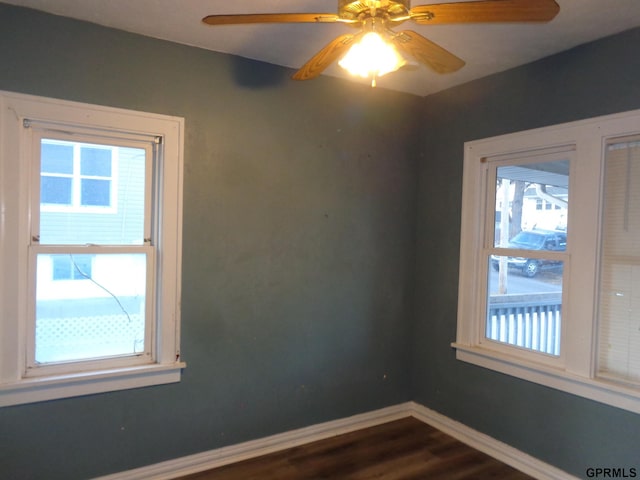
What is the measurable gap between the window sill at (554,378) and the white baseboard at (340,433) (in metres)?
0.47

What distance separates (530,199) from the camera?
108 inches

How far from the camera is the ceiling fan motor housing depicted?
4.75 ft

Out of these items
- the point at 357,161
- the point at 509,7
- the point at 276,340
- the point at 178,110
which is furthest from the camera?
the point at 357,161

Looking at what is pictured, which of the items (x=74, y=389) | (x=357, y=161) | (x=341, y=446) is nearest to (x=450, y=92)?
(x=357, y=161)

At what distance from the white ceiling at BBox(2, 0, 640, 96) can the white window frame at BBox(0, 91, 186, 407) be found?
0.45m

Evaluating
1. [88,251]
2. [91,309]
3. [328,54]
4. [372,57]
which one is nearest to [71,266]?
[88,251]

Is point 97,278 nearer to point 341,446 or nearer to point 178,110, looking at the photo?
point 178,110

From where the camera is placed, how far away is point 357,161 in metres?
3.12

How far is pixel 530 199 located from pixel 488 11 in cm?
161

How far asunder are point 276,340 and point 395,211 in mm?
1293

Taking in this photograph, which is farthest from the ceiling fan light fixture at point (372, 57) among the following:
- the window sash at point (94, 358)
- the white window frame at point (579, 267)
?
the window sash at point (94, 358)

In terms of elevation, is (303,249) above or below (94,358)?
above

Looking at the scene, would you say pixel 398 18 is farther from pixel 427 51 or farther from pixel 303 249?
pixel 303 249

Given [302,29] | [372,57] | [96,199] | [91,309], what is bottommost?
[91,309]
